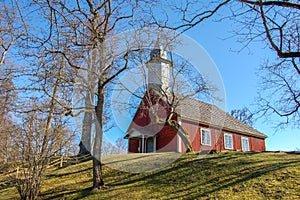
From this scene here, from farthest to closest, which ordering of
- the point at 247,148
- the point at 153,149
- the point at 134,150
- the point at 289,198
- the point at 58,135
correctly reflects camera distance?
1. the point at 247,148
2. the point at 134,150
3. the point at 153,149
4. the point at 58,135
5. the point at 289,198

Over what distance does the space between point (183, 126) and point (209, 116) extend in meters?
3.71

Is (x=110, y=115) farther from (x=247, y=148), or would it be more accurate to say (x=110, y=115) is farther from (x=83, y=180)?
(x=247, y=148)

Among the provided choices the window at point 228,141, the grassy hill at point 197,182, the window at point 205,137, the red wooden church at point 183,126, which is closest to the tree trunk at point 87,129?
the grassy hill at point 197,182

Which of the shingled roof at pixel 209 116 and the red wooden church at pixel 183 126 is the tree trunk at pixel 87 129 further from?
the shingled roof at pixel 209 116

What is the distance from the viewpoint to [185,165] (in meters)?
8.80

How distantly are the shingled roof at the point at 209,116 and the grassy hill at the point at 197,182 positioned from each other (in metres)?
7.47

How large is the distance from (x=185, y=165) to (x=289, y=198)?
157 inches

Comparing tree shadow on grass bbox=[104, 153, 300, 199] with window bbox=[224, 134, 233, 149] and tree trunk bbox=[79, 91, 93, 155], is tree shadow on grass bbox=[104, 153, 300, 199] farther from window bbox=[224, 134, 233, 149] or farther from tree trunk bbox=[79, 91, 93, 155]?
window bbox=[224, 134, 233, 149]

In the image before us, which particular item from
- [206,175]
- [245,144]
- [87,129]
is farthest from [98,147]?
[245,144]

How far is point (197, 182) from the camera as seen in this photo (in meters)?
6.86

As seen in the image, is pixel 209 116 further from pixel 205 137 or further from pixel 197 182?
pixel 197 182

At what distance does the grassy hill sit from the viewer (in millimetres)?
5828

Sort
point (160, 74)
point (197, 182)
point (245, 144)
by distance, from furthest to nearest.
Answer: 1. point (245, 144)
2. point (160, 74)
3. point (197, 182)

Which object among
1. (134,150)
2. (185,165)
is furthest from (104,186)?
(134,150)
